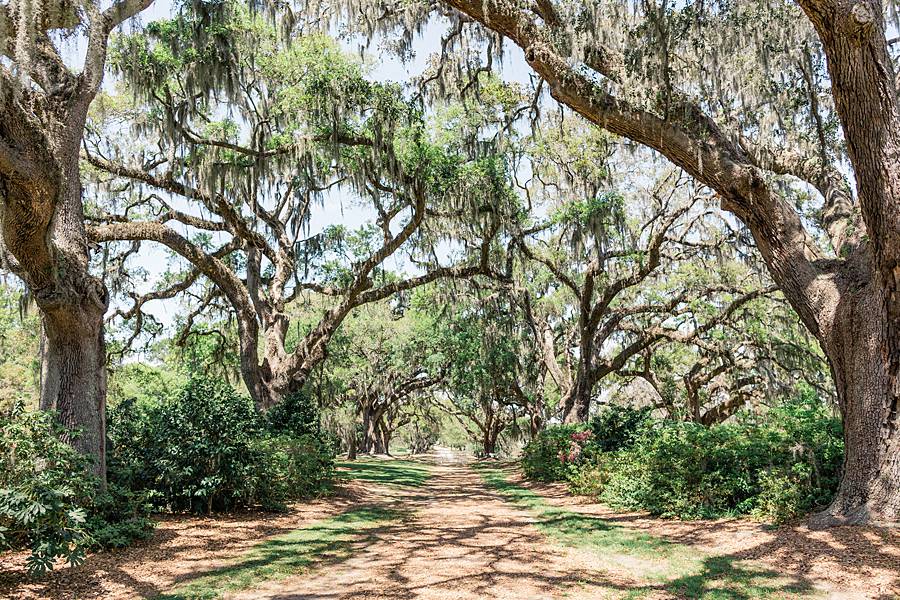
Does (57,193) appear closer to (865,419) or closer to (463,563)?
(463,563)

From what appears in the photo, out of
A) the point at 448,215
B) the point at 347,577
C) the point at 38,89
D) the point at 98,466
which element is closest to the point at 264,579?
the point at 347,577

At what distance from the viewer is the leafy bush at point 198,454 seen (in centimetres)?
769

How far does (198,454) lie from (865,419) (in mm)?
7490

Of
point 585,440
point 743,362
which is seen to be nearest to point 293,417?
point 585,440

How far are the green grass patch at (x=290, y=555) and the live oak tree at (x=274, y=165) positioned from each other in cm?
586

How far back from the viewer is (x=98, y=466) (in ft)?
20.9

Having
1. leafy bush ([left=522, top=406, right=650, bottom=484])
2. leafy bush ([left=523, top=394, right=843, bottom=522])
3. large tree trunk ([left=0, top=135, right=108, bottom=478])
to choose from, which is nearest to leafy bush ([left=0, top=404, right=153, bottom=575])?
large tree trunk ([left=0, top=135, right=108, bottom=478])

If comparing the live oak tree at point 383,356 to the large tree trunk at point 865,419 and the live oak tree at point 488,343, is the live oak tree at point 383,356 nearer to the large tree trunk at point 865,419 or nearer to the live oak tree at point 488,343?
the live oak tree at point 488,343

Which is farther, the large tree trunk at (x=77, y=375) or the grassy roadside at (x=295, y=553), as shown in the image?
the large tree trunk at (x=77, y=375)

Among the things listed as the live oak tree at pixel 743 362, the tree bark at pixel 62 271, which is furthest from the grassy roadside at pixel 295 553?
the live oak tree at pixel 743 362

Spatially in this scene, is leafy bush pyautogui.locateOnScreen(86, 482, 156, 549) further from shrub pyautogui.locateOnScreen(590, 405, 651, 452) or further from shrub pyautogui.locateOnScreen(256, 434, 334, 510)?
shrub pyautogui.locateOnScreen(590, 405, 651, 452)

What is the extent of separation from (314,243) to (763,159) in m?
8.93

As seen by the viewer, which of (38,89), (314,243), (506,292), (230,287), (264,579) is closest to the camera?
(264,579)

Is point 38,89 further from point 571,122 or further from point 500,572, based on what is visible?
point 571,122
